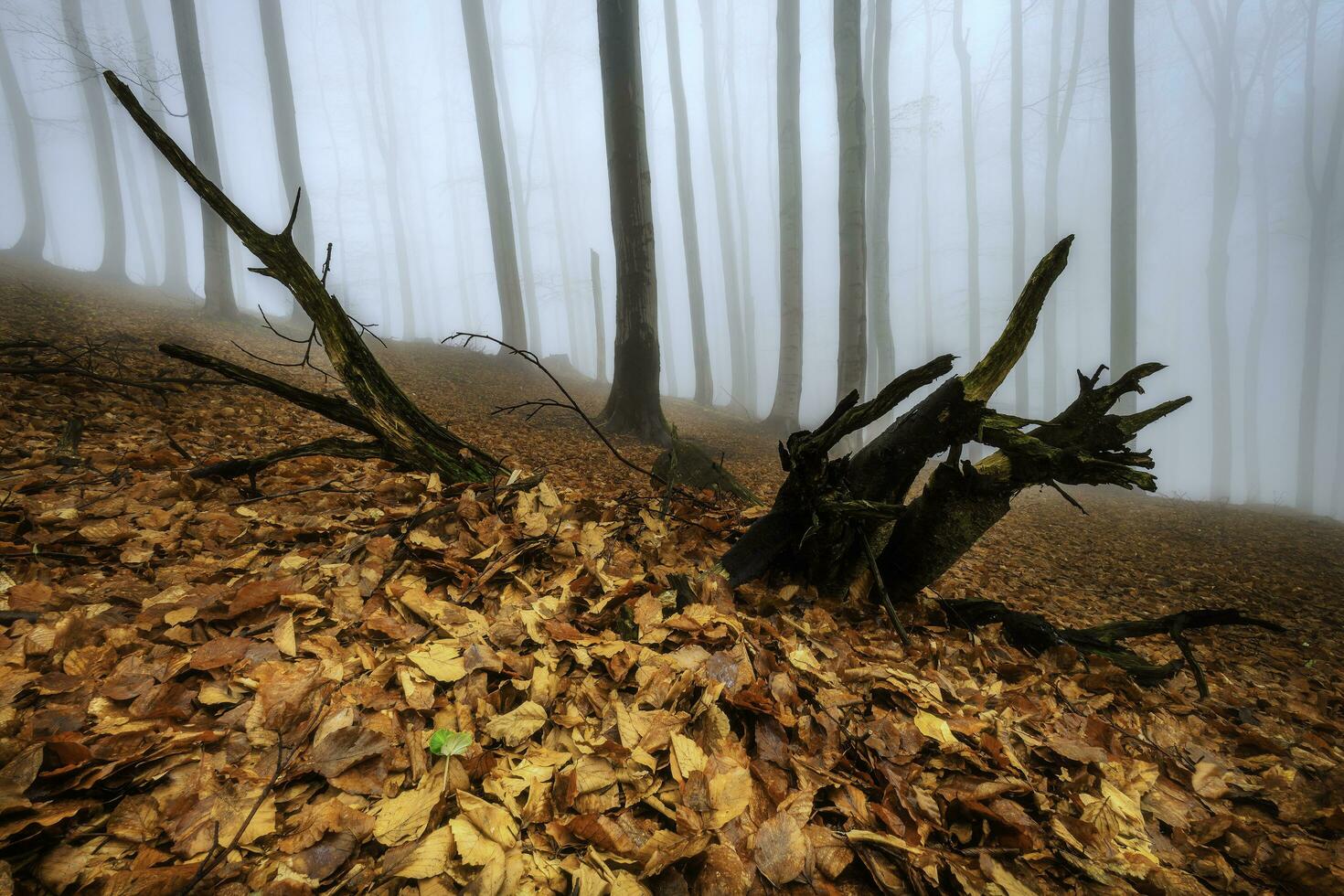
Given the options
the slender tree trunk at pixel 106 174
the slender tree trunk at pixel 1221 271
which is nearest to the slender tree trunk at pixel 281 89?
the slender tree trunk at pixel 106 174

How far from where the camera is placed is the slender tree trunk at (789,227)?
28.9ft

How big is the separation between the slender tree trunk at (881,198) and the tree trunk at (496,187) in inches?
312

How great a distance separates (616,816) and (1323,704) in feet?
Result: 9.52

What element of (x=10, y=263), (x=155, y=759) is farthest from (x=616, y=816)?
(x=10, y=263)

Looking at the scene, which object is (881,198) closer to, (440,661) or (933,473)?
(933,473)

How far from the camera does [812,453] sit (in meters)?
1.90

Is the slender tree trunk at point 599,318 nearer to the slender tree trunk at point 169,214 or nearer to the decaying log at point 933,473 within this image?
the slender tree trunk at point 169,214

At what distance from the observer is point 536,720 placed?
4.15ft

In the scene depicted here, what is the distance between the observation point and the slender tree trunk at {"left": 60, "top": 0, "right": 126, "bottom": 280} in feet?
51.9

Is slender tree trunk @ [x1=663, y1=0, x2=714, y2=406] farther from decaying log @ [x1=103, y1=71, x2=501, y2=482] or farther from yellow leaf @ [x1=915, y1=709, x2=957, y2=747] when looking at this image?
yellow leaf @ [x1=915, y1=709, x2=957, y2=747]

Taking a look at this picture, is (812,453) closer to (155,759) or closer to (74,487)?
(155,759)

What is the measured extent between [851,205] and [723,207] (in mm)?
13047

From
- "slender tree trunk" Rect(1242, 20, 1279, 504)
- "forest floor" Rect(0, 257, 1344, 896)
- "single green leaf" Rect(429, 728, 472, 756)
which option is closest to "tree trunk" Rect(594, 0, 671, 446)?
"forest floor" Rect(0, 257, 1344, 896)

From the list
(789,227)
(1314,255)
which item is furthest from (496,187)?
(1314,255)
